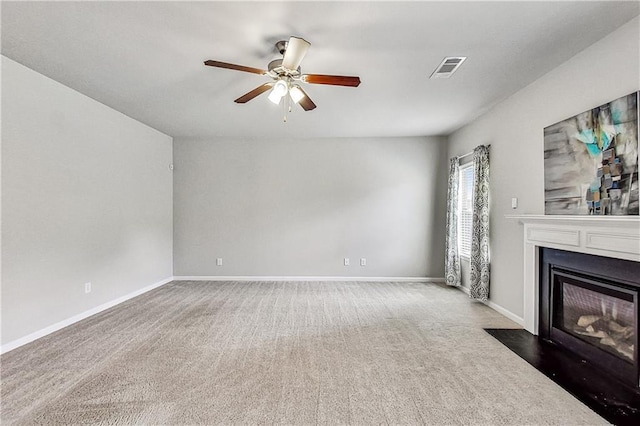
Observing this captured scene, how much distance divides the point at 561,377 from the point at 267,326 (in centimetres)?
283

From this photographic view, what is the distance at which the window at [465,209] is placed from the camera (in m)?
5.44

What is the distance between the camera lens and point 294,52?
8.03 ft

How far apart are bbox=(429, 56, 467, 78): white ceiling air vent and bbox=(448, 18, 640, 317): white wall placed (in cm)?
105

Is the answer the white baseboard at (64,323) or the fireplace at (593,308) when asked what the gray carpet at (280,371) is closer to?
the white baseboard at (64,323)

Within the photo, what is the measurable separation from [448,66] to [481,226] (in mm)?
2449

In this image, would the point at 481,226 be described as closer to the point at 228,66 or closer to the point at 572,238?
the point at 572,238

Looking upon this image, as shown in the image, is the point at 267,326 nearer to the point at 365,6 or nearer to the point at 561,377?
the point at 561,377

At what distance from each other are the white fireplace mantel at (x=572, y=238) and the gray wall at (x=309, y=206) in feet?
8.32

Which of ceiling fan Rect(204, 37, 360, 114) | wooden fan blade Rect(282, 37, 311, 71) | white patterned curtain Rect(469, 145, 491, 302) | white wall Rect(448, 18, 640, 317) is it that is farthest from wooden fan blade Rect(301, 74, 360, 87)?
white patterned curtain Rect(469, 145, 491, 302)

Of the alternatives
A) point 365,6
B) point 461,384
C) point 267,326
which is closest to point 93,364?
point 267,326

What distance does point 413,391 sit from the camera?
7.76ft

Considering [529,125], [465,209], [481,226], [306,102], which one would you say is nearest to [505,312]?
[481,226]

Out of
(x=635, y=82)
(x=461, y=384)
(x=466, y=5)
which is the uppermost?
(x=466, y=5)

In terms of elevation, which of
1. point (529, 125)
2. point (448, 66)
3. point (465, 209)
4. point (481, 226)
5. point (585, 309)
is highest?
point (448, 66)
